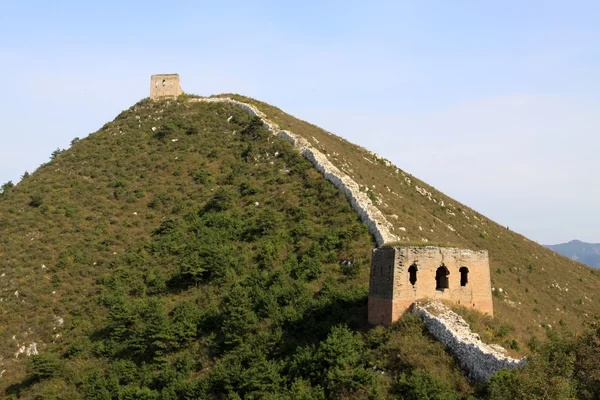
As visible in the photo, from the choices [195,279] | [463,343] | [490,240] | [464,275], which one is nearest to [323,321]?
[464,275]

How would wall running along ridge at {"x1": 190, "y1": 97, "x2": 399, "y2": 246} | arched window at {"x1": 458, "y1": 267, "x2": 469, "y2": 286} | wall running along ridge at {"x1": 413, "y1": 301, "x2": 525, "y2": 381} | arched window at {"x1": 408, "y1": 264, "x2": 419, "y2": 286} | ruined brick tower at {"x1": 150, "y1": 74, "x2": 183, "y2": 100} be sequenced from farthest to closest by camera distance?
ruined brick tower at {"x1": 150, "y1": 74, "x2": 183, "y2": 100} → wall running along ridge at {"x1": 190, "y1": 97, "x2": 399, "y2": 246} → arched window at {"x1": 458, "y1": 267, "x2": 469, "y2": 286} → arched window at {"x1": 408, "y1": 264, "x2": 419, "y2": 286} → wall running along ridge at {"x1": 413, "y1": 301, "x2": 525, "y2": 381}

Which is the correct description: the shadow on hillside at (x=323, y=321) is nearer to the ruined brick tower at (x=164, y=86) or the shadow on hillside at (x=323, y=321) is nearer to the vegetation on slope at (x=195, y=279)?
the vegetation on slope at (x=195, y=279)

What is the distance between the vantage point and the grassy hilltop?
66.8 ft

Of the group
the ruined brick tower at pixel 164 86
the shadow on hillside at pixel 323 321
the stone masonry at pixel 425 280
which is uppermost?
the ruined brick tower at pixel 164 86

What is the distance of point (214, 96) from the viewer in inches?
2361

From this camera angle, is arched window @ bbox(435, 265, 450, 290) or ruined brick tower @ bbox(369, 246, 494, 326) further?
arched window @ bbox(435, 265, 450, 290)

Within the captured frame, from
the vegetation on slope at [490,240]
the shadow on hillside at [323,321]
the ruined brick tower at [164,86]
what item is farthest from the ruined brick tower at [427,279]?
the ruined brick tower at [164,86]

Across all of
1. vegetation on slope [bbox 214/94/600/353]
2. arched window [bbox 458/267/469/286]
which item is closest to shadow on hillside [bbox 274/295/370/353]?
arched window [bbox 458/267/469/286]

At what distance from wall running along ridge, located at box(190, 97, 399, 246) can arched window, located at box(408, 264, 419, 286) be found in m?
A: 6.94

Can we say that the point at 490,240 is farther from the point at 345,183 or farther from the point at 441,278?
the point at 441,278

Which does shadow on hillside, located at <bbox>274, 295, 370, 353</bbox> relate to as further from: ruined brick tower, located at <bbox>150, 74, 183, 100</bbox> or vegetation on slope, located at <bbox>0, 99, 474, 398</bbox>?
ruined brick tower, located at <bbox>150, 74, 183, 100</bbox>

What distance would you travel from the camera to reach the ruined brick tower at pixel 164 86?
59.8 m

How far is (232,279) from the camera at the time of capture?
32312 mm

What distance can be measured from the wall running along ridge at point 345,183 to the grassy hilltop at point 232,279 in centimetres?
64
